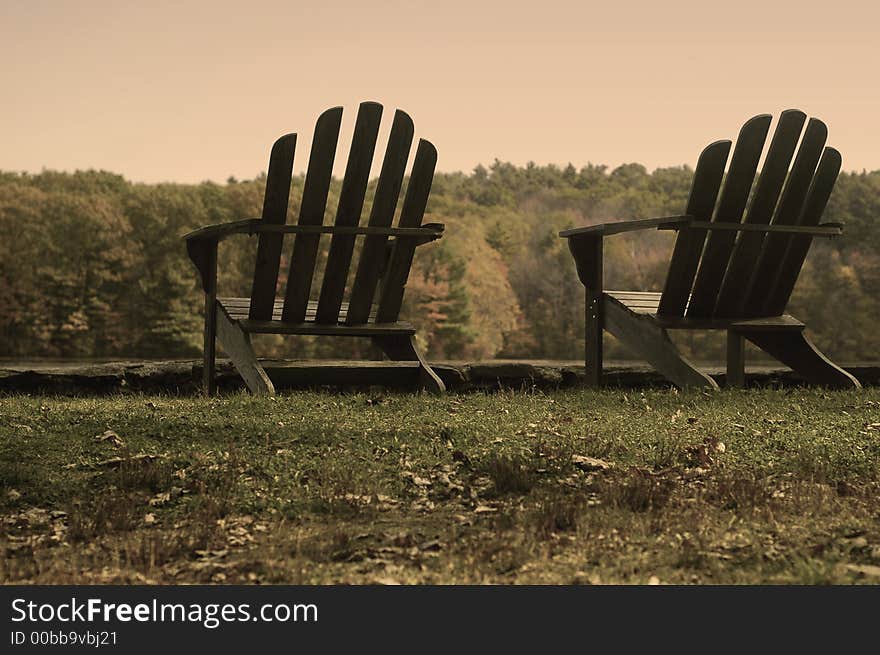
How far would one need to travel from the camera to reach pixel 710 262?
22.6 feet

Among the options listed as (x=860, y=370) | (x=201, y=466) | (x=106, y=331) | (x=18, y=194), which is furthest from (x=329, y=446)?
(x=18, y=194)

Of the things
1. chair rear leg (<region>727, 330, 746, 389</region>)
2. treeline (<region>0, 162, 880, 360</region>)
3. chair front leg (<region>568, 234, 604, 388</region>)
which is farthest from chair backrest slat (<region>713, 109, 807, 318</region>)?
treeline (<region>0, 162, 880, 360</region>)

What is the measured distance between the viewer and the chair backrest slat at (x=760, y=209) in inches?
261

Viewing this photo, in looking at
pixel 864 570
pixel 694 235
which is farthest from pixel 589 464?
pixel 694 235

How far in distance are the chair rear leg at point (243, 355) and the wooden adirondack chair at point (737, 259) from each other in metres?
2.35

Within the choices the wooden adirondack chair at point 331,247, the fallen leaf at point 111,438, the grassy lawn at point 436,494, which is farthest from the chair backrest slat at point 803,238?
the fallen leaf at point 111,438

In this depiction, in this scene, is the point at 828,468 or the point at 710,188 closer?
the point at 828,468

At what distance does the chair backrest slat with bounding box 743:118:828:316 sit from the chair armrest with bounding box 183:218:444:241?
7.32 feet

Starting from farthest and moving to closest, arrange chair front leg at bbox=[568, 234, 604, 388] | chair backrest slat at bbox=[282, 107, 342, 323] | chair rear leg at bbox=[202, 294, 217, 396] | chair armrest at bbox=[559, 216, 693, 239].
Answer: chair front leg at bbox=[568, 234, 604, 388] < chair rear leg at bbox=[202, 294, 217, 396] < chair armrest at bbox=[559, 216, 693, 239] < chair backrest slat at bbox=[282, 107, 342, 323]

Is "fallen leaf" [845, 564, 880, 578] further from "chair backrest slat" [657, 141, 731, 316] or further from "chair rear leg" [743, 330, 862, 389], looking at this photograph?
"chair rear leg" [743, 330, 862, 389]

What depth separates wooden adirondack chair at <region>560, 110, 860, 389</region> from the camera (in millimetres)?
6590

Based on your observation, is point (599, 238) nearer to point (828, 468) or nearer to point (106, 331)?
point (828, 468)

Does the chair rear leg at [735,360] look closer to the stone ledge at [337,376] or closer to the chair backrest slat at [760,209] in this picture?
the chair backrest slat at [760,209]
